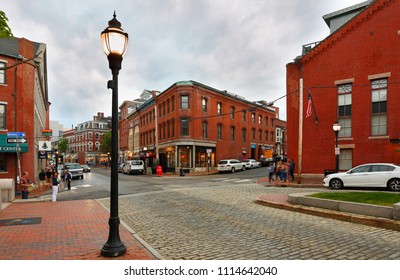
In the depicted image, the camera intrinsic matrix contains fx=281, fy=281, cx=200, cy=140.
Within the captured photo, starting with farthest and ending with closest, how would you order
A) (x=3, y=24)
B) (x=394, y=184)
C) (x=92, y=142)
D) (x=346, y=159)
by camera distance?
(x=92, y=142), (x=346, y=159), (x=394, y=184), (x=3, y=24)

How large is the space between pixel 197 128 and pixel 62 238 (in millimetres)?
30056

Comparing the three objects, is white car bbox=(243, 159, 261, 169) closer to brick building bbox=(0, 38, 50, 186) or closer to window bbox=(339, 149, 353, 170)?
window bbox=(339, 149, 353, 170)

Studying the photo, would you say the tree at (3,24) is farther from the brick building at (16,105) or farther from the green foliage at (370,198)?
the brick building at (16,105)

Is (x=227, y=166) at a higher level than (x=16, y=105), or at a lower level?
lower

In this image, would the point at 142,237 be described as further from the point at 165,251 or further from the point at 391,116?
the point at 391,116

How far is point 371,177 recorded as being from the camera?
14.4m

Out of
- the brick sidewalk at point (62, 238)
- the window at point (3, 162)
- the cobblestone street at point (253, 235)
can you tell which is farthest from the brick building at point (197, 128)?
the brick sidewalk at point (62, 238)

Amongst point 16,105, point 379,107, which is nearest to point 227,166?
point 379,107

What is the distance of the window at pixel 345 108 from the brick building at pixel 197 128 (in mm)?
10757

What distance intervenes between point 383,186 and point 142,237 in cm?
1287

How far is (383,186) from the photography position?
46.4 feet

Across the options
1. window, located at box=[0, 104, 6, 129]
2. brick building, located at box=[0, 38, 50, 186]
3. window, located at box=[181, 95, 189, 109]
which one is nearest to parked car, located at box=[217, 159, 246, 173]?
window, located at box=[181, 95, 189, 109]

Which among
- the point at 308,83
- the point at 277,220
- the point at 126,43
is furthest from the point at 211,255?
the point at 308,83

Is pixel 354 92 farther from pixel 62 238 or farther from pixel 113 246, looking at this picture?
pixel 62 238
